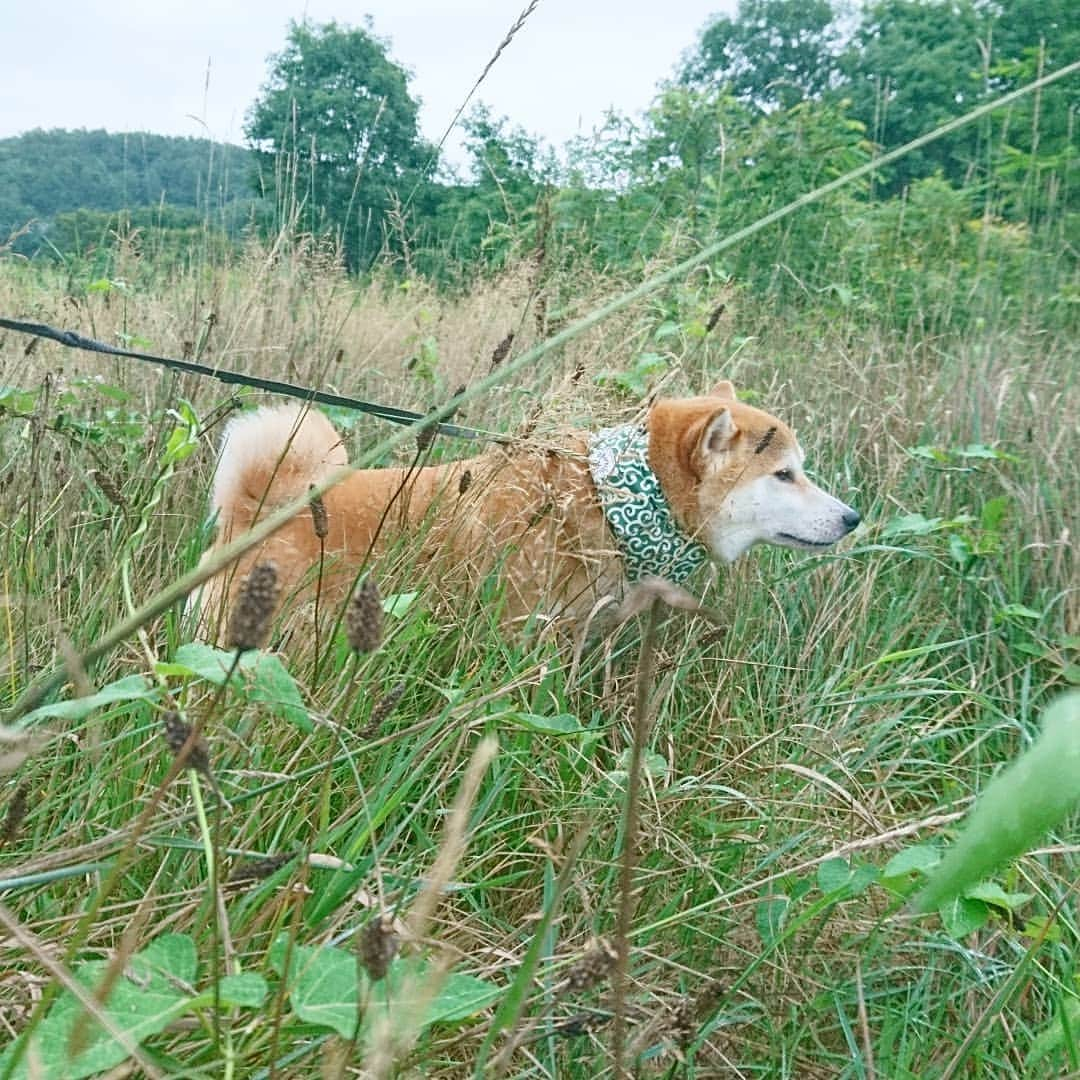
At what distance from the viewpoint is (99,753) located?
1.10 meters

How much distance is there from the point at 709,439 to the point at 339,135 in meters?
2.77

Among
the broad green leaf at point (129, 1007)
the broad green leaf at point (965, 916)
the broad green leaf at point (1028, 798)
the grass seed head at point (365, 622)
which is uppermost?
the broad green leaf at point (1028, 798)

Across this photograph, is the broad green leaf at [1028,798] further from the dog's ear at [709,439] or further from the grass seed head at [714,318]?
the dog's ear at [709,439]

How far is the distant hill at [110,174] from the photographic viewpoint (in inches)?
146

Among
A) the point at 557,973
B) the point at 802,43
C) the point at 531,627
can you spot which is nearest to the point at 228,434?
the point at 531,627

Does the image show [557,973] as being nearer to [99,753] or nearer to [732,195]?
[99,753]

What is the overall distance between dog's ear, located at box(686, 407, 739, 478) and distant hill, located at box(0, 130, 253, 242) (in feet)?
6.91

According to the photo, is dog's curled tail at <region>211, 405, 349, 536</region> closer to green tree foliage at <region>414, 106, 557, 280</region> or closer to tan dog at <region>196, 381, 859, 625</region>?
tan dog at <region>196, 381, 859, 625</region>

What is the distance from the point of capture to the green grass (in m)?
0.85

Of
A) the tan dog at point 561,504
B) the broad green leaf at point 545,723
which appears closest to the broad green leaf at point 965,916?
→ the broad green leaf at point 545,723

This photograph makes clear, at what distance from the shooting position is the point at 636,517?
2273 mm

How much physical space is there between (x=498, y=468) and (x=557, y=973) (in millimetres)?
902

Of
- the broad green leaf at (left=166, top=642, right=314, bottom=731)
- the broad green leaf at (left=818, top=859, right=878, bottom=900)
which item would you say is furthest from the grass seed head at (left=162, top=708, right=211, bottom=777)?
the broad green leaf at (left=818, top=859, right=878, bottom=900)

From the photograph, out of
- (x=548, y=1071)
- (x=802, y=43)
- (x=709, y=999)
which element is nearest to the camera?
(x=709, y=999)
